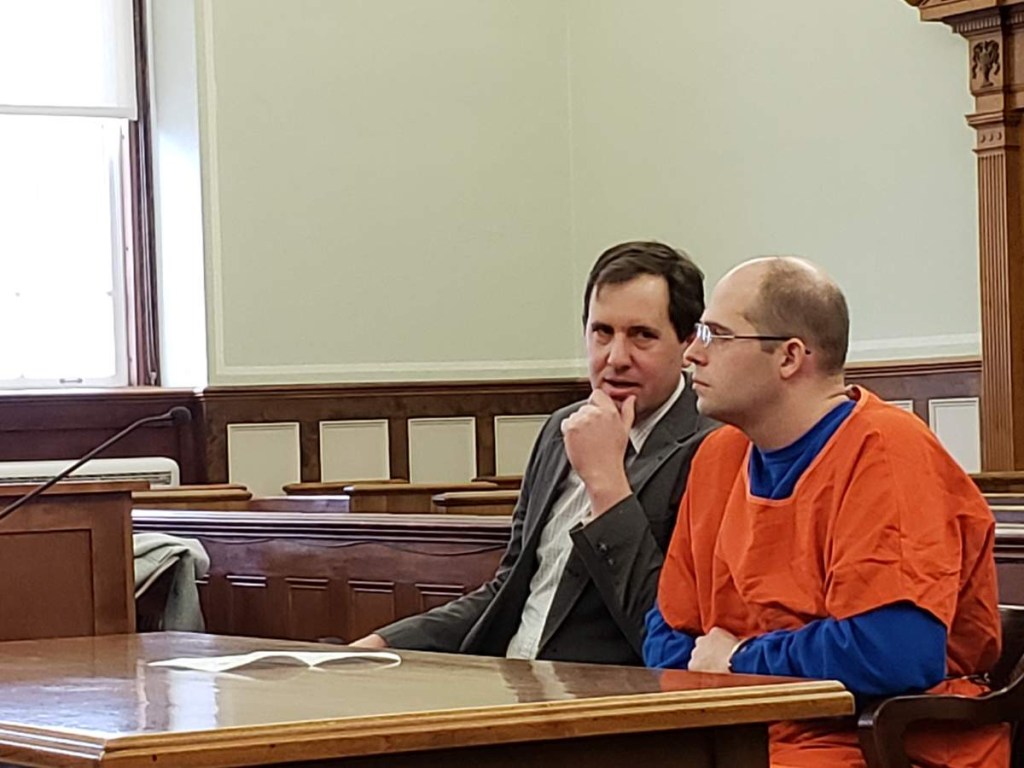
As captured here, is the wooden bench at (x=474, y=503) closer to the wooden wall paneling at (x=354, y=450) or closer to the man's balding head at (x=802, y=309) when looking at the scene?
the man's balding head at (x=802, y=309)

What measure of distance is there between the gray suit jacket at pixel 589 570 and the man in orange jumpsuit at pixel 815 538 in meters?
0.15

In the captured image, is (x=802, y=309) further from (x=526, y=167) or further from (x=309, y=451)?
(x=526, y=167)

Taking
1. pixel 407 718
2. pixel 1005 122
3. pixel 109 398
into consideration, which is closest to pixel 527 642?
pixel 407 718

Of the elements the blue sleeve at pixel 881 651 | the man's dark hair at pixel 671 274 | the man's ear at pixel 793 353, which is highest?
the man's dark hair at pixel 671 274

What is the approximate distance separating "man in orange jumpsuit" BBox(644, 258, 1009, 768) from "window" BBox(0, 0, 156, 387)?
265 inches

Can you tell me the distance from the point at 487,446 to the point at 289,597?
4.46 metres

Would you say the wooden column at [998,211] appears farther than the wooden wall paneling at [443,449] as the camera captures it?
No

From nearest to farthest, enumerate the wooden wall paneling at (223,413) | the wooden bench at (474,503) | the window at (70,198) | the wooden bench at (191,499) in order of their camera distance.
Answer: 1. the wooden bench at (474,503)
2. the wooden bench at (191,499)
3. the wooden wall paneling at (223,413)
4. the window at (70,198)

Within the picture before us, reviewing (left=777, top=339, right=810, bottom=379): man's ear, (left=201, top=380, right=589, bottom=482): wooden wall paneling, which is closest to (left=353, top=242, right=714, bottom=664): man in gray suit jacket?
(left=777, top=339, right=810, bottom=379): man's ear

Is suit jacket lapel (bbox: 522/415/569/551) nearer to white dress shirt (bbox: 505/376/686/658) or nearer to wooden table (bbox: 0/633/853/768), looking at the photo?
white dress shirt (bbox: 505/376/686/658)

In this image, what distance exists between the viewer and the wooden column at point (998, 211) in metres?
7.34

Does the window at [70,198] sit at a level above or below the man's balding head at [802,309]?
above

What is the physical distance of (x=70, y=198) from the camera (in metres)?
9.17

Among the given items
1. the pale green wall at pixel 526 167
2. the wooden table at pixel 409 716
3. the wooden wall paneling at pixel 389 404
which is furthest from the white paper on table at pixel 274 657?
the wooden wall paneling at pixel 389 404
